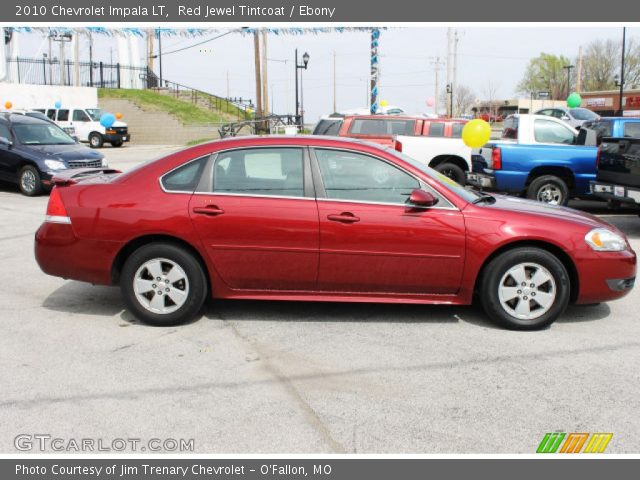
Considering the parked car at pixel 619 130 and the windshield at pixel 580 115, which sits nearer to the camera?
the parked car at pixel 619 130

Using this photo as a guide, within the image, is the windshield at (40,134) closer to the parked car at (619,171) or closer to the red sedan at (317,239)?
the red sedan at (317,239)

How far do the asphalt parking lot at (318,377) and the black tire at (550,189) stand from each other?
18.5ft

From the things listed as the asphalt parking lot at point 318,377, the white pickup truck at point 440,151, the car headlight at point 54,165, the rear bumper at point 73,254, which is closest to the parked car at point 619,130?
the white pickup truck at point 440,151

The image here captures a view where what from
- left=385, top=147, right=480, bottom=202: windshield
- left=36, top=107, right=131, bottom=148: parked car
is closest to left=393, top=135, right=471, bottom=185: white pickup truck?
left=385, top=147, right=480, bottom=202: windshield

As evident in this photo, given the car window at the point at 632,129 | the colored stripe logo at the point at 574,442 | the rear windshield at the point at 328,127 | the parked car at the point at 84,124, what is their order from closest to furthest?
1. the colored stripe logo at the point at 574,442
2. the car window at the point at 632,129
3. the rear windshield at the point at 328,127
4. the parked car at the point at 84,124

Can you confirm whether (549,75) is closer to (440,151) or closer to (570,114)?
(570,114)

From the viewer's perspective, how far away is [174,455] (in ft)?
11.5

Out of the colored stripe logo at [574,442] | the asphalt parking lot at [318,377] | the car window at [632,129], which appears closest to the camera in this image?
the colored stripe logo at [574,442]

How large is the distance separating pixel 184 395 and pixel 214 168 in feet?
6.90

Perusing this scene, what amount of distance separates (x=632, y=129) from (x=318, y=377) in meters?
10.1

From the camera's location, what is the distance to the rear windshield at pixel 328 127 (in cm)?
1574

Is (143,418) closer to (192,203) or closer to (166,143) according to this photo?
(192,203)


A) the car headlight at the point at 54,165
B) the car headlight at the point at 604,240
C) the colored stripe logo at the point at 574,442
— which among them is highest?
the car headlight at the point at 54,165

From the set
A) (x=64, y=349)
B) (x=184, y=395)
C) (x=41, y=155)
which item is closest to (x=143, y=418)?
(x=184, y=395)
